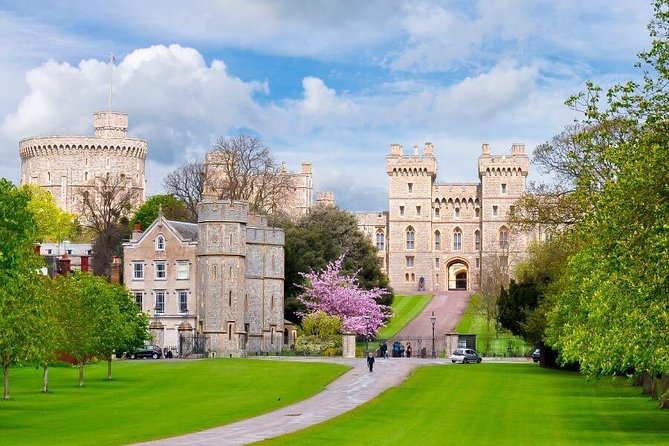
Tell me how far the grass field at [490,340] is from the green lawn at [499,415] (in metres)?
28.1

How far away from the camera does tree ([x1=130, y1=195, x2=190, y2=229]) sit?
105062 millimetres

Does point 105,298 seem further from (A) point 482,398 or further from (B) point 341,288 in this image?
(B) point 341,288

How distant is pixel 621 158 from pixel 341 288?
59.5 metres

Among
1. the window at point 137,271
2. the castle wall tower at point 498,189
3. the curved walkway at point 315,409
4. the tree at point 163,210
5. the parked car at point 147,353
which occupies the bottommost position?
the curved walkway at point 315,409

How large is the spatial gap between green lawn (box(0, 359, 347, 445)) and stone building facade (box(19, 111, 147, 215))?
91015 millimetres

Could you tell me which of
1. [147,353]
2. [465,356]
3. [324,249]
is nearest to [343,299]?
[324,249]

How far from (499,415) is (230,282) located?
43.3 meters

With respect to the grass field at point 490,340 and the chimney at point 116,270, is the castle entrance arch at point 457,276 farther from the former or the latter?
the chimney at point 116,270

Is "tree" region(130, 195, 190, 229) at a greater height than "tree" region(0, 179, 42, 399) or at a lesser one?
greater

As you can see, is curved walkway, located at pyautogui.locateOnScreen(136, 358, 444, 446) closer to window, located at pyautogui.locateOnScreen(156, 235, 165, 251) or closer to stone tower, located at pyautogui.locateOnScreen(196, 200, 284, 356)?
stone tower, located at pyautogui.locateOnScreen(196, 200, 284, 356)

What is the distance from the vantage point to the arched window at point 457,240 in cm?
14375

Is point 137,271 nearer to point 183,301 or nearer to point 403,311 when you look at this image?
point 183,301

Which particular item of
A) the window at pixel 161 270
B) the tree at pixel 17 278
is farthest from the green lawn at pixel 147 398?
the window at pixel 161 270

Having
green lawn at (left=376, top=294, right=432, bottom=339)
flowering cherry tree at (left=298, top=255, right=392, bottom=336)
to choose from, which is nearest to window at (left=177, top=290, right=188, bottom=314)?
flowering cherry tree at (left=298, top=255, right=392, bottom=336)
